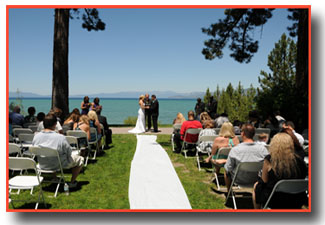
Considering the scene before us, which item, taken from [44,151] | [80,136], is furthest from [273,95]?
[44,151]

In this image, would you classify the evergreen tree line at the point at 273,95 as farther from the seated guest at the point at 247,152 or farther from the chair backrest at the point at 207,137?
the seated guest at the point at 247,152

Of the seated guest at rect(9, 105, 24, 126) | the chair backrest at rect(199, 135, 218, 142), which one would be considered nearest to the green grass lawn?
the chair backrest at rect(199, 135, 218, 142)

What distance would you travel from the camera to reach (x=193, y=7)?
427 cm

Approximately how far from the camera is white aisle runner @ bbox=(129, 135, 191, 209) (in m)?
4.16

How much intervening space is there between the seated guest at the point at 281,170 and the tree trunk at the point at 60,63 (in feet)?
26.7

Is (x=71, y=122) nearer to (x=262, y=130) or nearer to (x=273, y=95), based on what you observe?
(x=262, y=130)

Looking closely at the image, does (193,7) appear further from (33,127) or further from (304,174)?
(33,127)

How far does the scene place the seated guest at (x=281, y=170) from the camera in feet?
→ 10.5

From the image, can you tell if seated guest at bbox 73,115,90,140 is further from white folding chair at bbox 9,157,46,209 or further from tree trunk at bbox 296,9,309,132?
tree trunk at bbox 296,9,309,132

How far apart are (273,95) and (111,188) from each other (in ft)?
18.3

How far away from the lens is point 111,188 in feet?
16.0

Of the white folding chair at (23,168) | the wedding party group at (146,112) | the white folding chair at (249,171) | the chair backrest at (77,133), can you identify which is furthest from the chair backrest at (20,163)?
the wedding party group at (146,112)

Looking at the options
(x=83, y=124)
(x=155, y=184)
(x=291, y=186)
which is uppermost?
(x=83, y=124)

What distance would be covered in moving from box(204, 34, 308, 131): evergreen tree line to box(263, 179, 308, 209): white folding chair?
404cm
